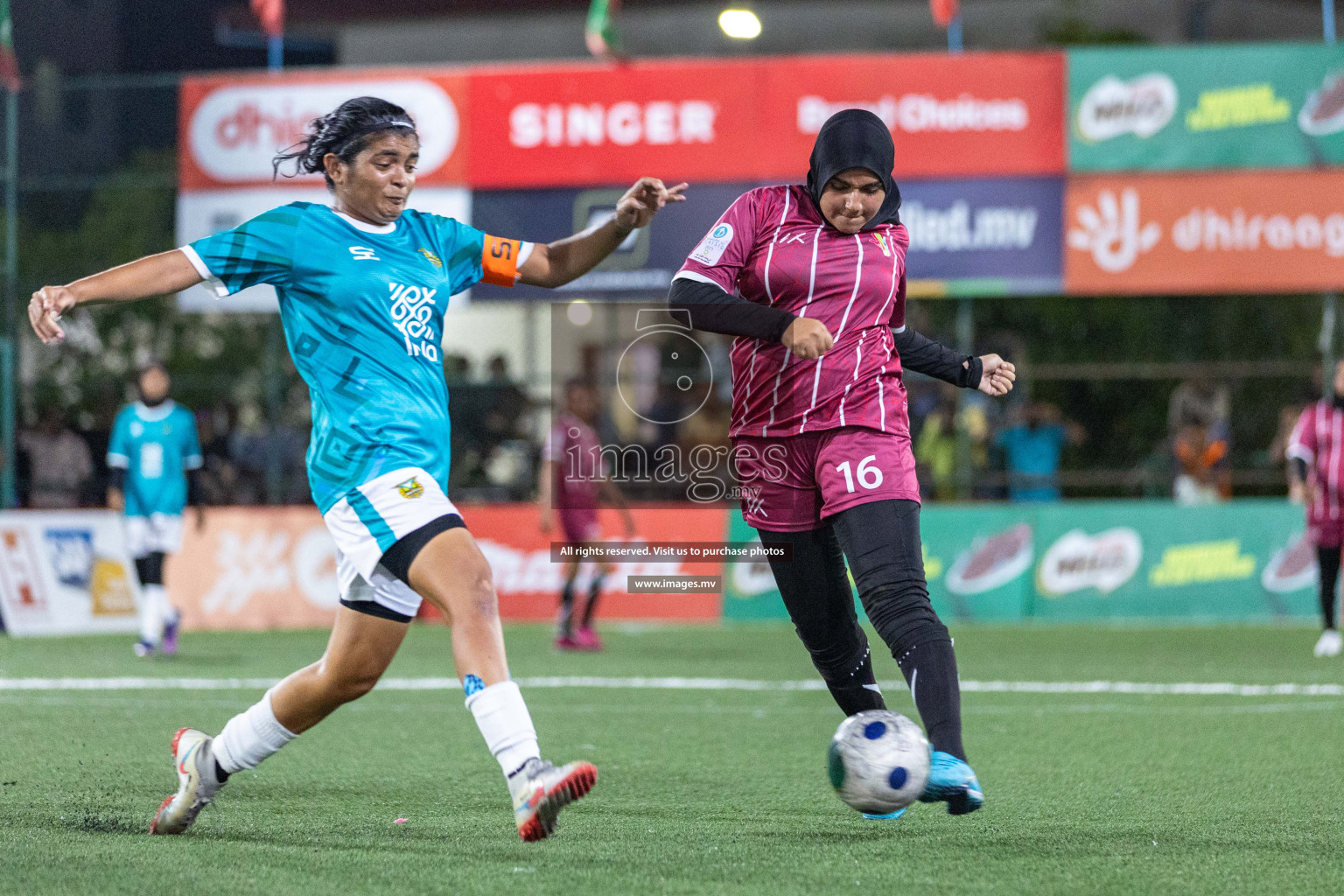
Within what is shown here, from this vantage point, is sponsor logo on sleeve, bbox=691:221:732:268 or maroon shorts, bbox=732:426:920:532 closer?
maroon shorts, bbox=732:426:920:532

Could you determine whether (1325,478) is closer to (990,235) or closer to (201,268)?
(990,235)

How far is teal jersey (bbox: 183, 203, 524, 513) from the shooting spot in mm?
4520

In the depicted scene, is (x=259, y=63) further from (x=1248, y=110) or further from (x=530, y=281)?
(x=530, y=281)

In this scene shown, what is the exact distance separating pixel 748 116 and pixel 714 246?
38.8 feet

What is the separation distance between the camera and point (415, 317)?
465cm

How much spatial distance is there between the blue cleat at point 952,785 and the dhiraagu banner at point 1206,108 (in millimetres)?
12730

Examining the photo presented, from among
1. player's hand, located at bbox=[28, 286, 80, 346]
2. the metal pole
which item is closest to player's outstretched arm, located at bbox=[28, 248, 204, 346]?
player's hand, located at bbox=[28, 286, 80, 346]

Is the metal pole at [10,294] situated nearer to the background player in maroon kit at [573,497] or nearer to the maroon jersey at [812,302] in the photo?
the background player in maroon kit at [573,497]

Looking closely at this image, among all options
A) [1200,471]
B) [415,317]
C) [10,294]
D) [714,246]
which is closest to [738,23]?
[1200,471]

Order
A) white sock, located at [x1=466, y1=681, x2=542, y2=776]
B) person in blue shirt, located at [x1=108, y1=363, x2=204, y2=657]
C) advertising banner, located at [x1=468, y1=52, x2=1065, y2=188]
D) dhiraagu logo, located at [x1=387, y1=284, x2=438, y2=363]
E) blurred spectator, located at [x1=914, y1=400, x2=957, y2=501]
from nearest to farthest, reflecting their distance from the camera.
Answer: white sock, located at [x1=466, y1=681, x2=542, y2=776] < dhiraagu logo, located at [x1=387, y1=284, x2=438, y2=363] < person in blue shirt, located at [x1=108, y1=363, x2=204, y2=657] < advertising banner, located at [x1=468, y1=52, x2=1065, y2=188] < blurred spectator, located at [x1=914, y1=400, x2=957, y2=501]

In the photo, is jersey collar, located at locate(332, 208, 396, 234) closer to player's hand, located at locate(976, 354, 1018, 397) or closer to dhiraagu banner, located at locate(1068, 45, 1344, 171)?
player's hand, located at locate(976, 354, 1018, 397)

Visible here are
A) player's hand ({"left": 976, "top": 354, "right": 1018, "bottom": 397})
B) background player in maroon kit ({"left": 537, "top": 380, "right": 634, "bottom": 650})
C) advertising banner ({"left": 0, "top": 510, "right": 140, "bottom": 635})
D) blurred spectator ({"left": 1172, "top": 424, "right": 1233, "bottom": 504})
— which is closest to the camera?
player's hand ({"left": 976, "top": 354, "right": 1018, "bottom": 397})

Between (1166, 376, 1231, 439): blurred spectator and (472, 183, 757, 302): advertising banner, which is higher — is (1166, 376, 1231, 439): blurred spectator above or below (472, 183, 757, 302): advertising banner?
below

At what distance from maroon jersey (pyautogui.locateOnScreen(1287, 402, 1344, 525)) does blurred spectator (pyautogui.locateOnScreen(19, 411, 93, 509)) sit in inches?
479
